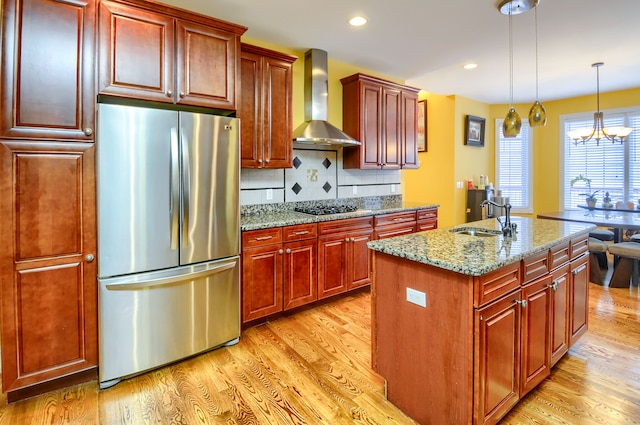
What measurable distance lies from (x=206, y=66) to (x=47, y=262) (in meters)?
1.66

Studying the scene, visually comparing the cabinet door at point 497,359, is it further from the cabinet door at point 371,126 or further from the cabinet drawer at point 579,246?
the cabinet door at point 371,126

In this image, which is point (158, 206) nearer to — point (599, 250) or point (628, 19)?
point (628, 19)

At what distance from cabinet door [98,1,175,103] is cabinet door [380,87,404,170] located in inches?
101

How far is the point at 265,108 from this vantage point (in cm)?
318

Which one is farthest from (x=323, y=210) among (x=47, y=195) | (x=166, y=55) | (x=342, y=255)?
(x=47, y=195)

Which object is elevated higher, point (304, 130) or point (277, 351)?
point (304, 130)

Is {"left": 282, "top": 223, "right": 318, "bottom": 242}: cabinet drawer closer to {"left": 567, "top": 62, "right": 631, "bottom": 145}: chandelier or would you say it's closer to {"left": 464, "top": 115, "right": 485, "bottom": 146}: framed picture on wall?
{"left": 464, "top": 115, "right": 485, "bottom": 146}: framed picture on wall

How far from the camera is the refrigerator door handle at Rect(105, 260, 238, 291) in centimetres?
215

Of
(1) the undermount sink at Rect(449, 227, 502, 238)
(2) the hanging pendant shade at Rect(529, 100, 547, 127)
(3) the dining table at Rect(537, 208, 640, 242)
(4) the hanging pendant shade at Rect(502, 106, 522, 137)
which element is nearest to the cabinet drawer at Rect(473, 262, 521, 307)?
(1) the undermount sink at Rect(449, 227, 502, 238)

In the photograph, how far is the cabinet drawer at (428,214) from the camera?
4.22m

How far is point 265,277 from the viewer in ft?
9.67

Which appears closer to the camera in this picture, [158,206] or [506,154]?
[158,206]

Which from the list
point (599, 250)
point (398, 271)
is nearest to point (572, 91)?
point (599, 250)

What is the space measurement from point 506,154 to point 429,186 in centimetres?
171
